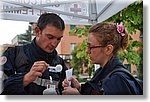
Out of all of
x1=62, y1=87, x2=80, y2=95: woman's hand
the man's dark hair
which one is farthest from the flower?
x1=62, y1=87, x2=80, y2=95: woman's hand

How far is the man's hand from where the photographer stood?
6.66 ft

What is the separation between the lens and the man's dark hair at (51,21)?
2066mm

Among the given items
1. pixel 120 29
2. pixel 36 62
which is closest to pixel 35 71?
pixel 36 62

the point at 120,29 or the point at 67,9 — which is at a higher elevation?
the point at 67,9

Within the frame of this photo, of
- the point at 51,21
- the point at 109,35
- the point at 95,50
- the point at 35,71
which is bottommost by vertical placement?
the point at 35,71

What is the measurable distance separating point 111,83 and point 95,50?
0.27 metres

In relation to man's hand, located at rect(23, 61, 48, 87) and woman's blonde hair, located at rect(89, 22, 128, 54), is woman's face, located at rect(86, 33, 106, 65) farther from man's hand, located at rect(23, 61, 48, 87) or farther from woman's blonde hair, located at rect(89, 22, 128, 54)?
man's hand, located at rect(23, 61, 48, 87)

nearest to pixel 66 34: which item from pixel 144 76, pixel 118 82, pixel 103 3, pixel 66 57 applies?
pixel 66 57

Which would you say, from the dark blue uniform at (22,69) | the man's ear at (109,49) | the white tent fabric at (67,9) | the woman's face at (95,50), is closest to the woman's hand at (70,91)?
the dark blue uniform at (22,69)

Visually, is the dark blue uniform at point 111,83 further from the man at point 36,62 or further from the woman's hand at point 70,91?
the man at point 36,62

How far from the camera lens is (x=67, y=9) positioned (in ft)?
6.90

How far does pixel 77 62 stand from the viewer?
81.4 inches

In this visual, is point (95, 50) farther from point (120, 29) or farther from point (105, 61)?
point (120, 29)

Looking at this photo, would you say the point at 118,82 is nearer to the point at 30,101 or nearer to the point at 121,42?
the point at 121,42
